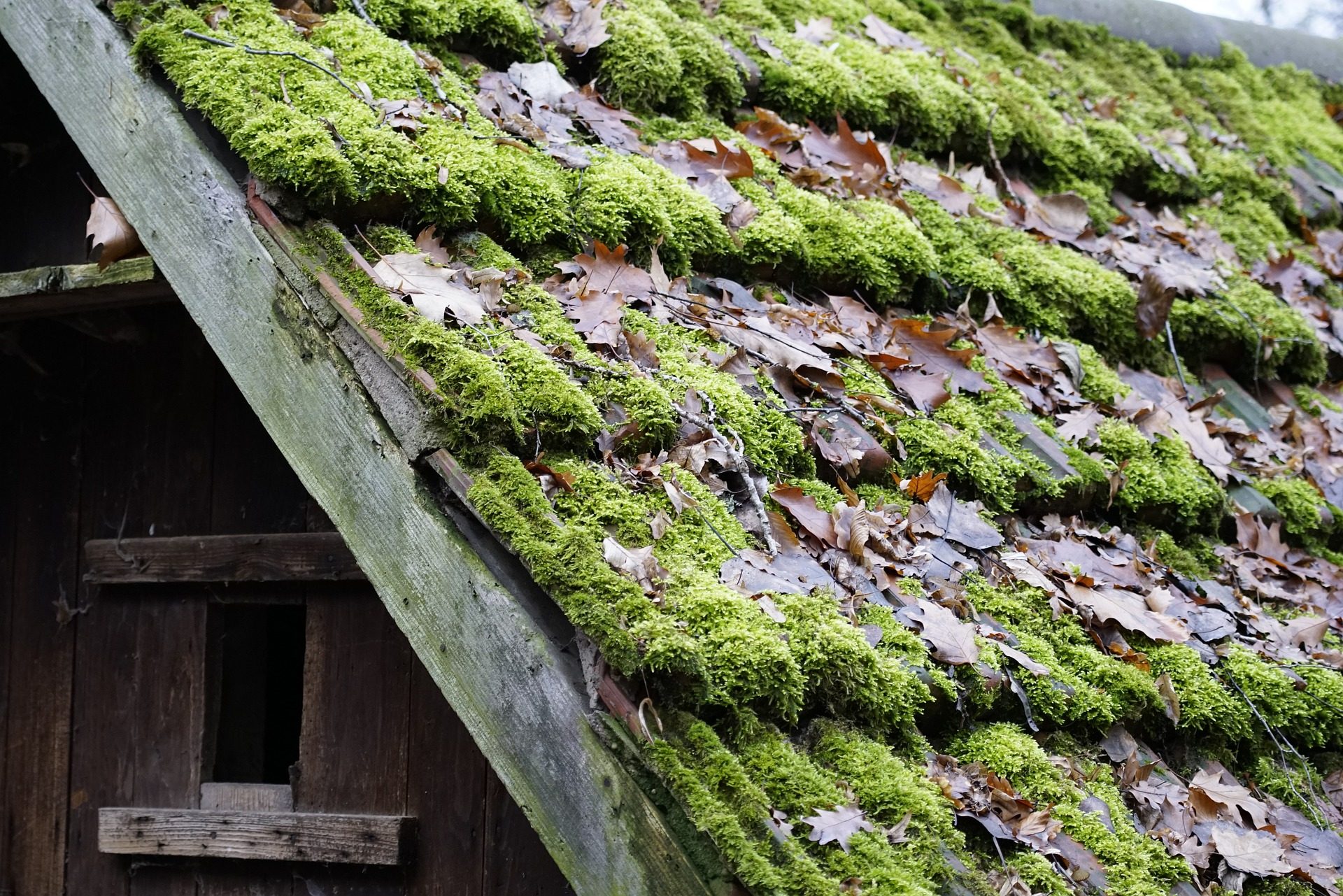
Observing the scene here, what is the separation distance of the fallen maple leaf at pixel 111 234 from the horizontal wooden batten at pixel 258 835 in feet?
4.61

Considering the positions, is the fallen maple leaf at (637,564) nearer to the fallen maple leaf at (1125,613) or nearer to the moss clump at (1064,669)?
the moss clump at (1064,669)

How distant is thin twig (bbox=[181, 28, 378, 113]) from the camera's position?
7.46 ft

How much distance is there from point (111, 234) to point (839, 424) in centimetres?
168

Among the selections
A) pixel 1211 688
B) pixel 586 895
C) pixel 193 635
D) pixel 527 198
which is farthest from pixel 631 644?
pixel 193 635

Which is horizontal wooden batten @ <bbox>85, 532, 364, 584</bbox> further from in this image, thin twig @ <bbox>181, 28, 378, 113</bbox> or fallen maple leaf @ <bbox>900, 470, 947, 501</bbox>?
fallen maple leaf @ <bbox>900, 470, 947, 501</bbox>

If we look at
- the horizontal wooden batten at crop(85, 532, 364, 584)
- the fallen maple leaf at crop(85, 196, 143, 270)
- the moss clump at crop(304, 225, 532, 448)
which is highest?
the moss clump at crop(304, 225, 532, 448)

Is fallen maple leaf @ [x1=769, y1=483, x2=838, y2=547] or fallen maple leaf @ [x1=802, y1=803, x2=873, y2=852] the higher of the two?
fallen maple leaf @ [x1=769, y1=483, x2=838, y2=547]

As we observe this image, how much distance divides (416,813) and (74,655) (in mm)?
1318

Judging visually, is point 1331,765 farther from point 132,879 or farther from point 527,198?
point 132,879

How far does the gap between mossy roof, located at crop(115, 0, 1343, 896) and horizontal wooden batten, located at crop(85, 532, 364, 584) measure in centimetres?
105

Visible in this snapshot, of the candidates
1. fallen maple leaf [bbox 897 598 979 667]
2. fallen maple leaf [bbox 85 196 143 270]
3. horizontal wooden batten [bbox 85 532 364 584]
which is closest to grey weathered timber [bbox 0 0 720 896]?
fallen maple leaf [bbox 85 196 143 270]

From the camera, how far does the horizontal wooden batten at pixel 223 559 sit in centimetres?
286

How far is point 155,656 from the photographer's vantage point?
3.15 metres

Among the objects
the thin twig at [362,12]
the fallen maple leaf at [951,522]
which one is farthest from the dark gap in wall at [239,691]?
the fallen maple leaf at [951,522]
